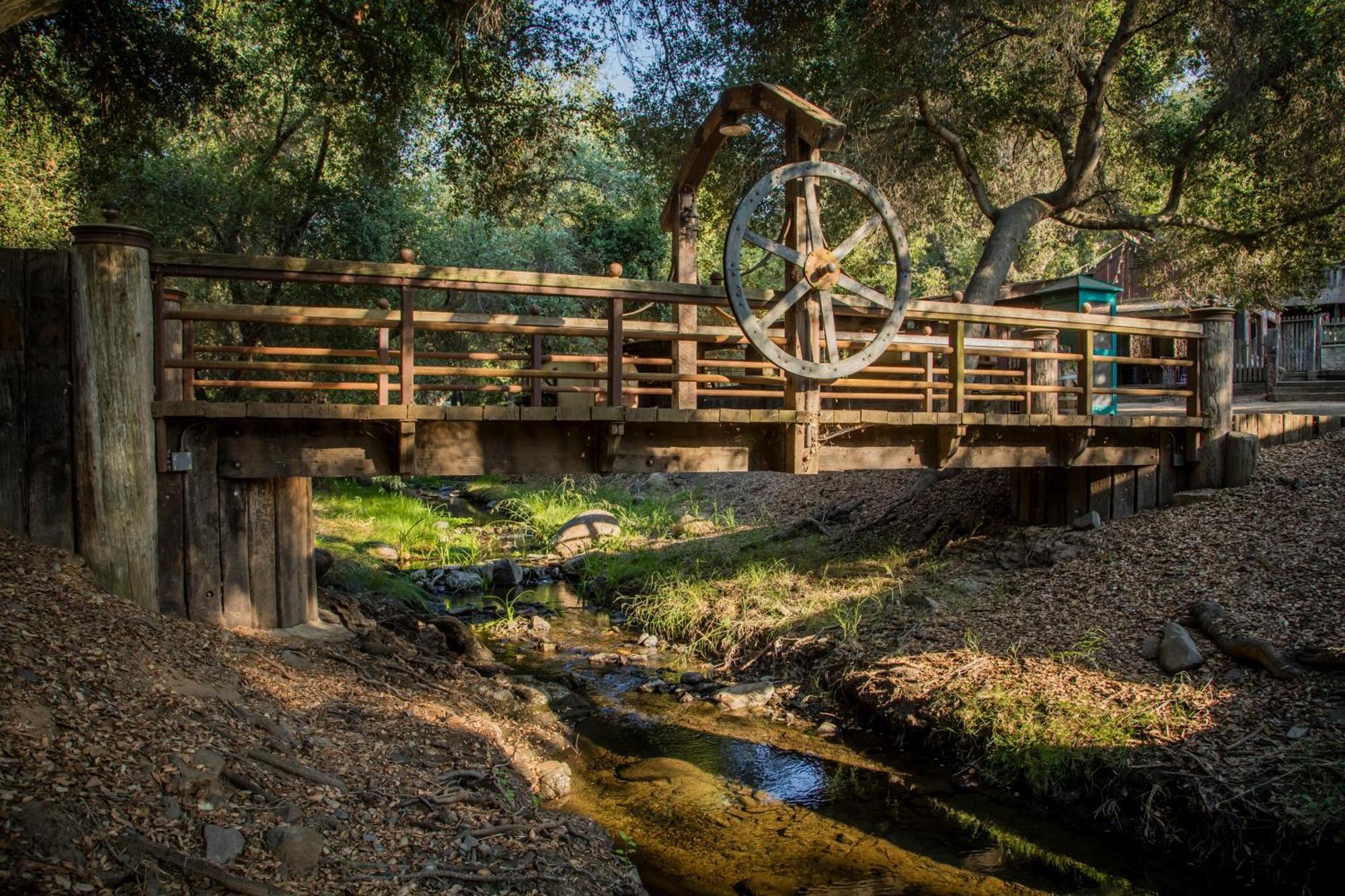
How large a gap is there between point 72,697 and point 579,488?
14.8m

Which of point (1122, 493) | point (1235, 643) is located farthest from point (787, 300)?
point (1122, 493)

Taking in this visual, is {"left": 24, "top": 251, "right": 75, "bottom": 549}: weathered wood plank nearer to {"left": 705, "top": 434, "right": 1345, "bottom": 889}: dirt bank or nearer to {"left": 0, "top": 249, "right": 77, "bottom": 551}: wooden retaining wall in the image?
{"left": 0, "top": 249, "right": 77, "bottom": 551}: wooden retaining wall

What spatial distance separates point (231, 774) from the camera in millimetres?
4332

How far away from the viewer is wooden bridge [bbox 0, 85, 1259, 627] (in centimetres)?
615

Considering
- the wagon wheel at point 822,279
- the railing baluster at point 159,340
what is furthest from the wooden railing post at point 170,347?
the wagon wheel at point 822,279

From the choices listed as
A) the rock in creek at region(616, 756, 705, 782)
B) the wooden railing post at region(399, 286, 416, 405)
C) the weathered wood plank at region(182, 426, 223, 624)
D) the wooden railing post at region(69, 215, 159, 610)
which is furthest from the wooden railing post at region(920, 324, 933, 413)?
the wooden railing post at region(69, 215, 159, 610)

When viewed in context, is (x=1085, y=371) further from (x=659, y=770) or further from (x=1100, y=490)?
(x=659, y=770)

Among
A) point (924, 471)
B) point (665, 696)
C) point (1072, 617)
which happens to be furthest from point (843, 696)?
point (924, 471)

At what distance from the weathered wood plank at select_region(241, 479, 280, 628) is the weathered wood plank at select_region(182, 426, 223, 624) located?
0.81 feet

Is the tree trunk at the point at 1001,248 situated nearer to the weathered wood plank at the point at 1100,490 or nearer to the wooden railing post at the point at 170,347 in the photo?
the weathered wood plank at the point at 1100,490

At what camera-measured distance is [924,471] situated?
42.2ft

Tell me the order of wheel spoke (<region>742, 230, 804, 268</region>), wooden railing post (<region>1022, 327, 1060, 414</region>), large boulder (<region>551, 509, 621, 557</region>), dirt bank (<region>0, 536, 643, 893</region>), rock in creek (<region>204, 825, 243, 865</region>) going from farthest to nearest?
large boulder (<region>551, 509, 621, 557</region>) → wooden railing post (<region>1022, 327, 1060, 414</region>) → wheel spoke (<region>742, 230, 804, 268</region>) → rock in creek (<region>204, 825, 243, 865</region>) → dirt bank (<region>0, 536, 643, 893</region>)

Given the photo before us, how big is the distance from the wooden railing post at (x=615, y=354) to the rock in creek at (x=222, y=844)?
4.14 m

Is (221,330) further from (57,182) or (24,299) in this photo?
(24,299)
